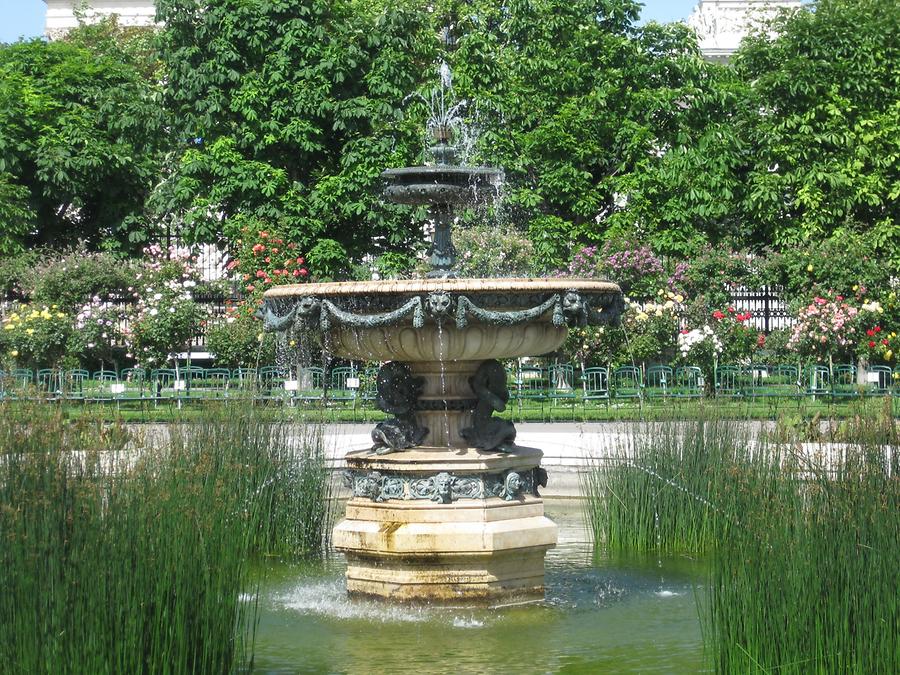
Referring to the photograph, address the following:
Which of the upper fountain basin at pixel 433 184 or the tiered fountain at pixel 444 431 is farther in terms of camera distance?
the upper fountain basin at pixel 433 184

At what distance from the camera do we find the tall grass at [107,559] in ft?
17.5

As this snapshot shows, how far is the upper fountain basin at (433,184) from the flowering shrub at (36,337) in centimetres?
1680

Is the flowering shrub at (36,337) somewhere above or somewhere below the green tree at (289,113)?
below

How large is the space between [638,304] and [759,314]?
3832mm

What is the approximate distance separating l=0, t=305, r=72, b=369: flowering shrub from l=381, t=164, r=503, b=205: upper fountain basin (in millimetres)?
16797

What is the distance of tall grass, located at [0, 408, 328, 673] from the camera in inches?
211

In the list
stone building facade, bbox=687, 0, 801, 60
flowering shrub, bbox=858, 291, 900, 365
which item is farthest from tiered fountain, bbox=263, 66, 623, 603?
stone building facade, bbox=687, 0, 801, 60

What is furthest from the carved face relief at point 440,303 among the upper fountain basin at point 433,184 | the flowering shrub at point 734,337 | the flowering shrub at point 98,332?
the flowering shrub at point 98,332

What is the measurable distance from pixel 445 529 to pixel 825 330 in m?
17.8

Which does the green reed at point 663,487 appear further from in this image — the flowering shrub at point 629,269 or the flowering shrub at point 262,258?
the flowering shrub at point 262,258

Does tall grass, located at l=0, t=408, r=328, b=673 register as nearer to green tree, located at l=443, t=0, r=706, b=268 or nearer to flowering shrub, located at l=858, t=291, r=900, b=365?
flowering shrub, located at l=858, t=291, r=900, b=365

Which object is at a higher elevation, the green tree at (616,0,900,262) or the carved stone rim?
the green tree at (616,0,900,262)

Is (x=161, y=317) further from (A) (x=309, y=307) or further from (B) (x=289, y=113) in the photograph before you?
(A) (x=309, y=307)

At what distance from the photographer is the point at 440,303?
317 inches
